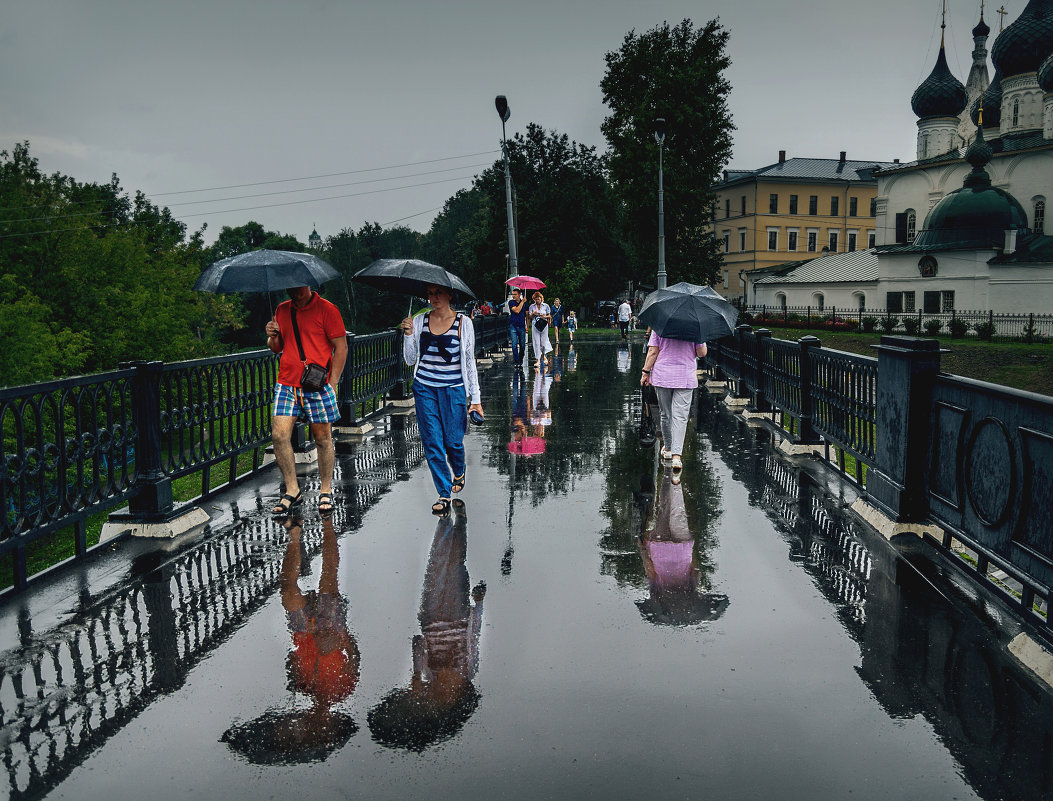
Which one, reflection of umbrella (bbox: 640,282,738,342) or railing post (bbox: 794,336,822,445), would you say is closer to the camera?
reflection of umbrella (bbox: 640,282,738,342)

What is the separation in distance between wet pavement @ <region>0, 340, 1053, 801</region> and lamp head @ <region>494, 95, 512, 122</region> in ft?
59.8

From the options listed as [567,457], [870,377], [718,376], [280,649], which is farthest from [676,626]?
[718,376]

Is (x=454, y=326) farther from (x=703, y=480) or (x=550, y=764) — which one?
(x=550, y=764)

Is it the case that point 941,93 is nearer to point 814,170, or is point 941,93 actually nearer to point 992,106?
point 992,106

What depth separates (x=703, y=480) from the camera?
855cm

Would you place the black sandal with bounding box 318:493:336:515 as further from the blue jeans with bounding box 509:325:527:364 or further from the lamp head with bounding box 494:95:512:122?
the lamp head with bounding box 494:95:512:122

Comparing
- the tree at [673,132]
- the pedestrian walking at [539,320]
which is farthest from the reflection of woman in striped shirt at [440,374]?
the tree at [673,132]

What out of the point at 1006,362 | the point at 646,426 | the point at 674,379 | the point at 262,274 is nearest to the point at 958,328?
the point at 1006,362

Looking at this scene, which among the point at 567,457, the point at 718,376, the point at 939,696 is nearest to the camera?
the point at 939,696

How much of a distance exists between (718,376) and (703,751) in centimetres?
1585

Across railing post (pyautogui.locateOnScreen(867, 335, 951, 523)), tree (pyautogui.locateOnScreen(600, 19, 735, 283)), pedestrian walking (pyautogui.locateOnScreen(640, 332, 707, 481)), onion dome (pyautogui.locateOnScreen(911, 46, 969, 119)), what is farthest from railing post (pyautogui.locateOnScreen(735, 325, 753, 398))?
onion dome (pyautogui.locateOnScreen(911, 46, 969, 119))

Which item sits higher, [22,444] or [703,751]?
[22,444]

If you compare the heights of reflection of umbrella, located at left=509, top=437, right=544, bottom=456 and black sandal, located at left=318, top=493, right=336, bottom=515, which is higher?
black sandal, located at left=318, top=493, right=336, bottom=515

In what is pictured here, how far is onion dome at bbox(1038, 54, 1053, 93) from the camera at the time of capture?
51031 mm
